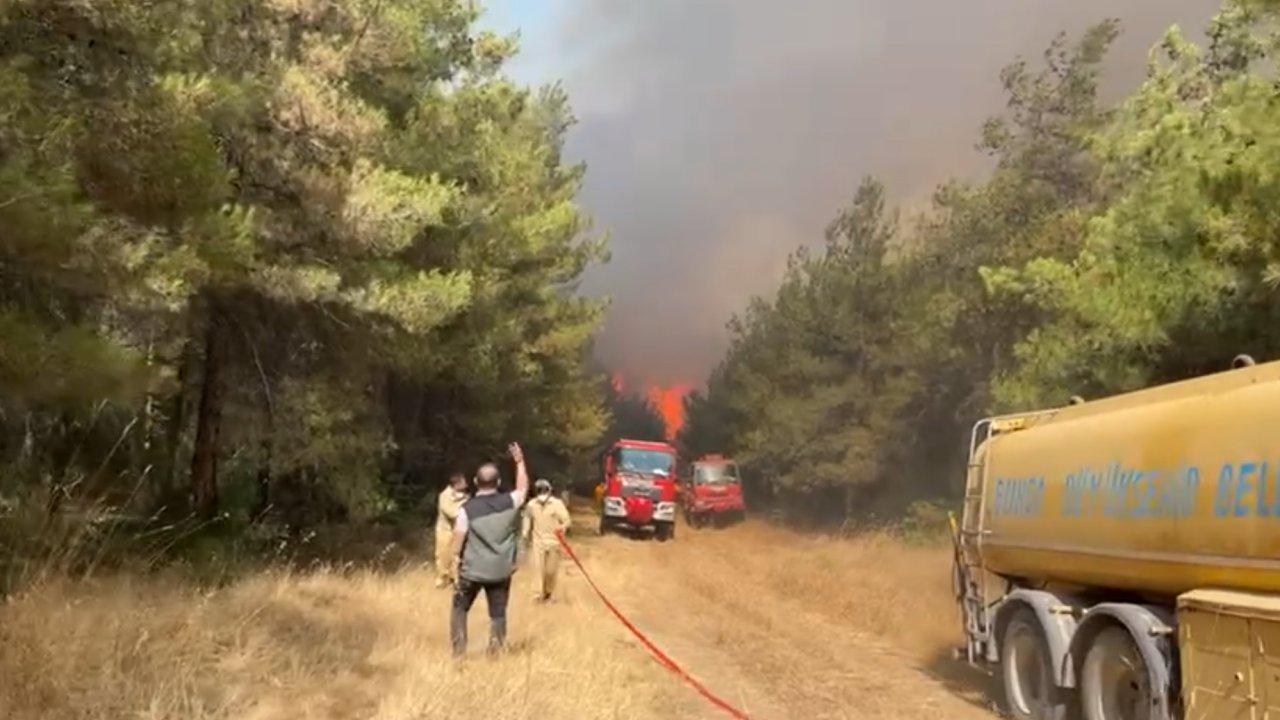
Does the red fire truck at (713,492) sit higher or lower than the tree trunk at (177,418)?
lower

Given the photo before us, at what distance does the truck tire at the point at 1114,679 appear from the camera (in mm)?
7132

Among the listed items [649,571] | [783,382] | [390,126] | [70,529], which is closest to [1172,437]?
[70,529]

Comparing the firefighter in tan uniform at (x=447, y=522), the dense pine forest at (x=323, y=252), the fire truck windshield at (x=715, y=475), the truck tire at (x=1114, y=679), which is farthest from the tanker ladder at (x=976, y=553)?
the fire truck windshield at (x=715, y=475)

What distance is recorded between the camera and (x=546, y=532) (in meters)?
14.5

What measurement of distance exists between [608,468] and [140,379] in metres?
24.5

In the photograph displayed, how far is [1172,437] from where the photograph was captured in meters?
7.01

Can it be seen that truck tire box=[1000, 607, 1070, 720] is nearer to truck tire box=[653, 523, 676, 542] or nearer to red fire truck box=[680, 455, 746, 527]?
truck tire box=[653, 523, 676, 542]

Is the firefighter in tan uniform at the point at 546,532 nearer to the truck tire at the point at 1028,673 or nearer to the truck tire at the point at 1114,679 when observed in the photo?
the truck tire at the point at 1028,673

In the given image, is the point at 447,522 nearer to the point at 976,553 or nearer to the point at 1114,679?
the point at 976,553

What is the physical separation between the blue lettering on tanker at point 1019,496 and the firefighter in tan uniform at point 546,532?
656cm

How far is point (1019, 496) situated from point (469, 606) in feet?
15.9

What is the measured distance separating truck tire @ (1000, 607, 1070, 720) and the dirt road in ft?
0.95

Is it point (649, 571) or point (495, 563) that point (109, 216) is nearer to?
point (495, 563)

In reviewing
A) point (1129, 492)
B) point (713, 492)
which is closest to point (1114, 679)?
point (1129, 492)
